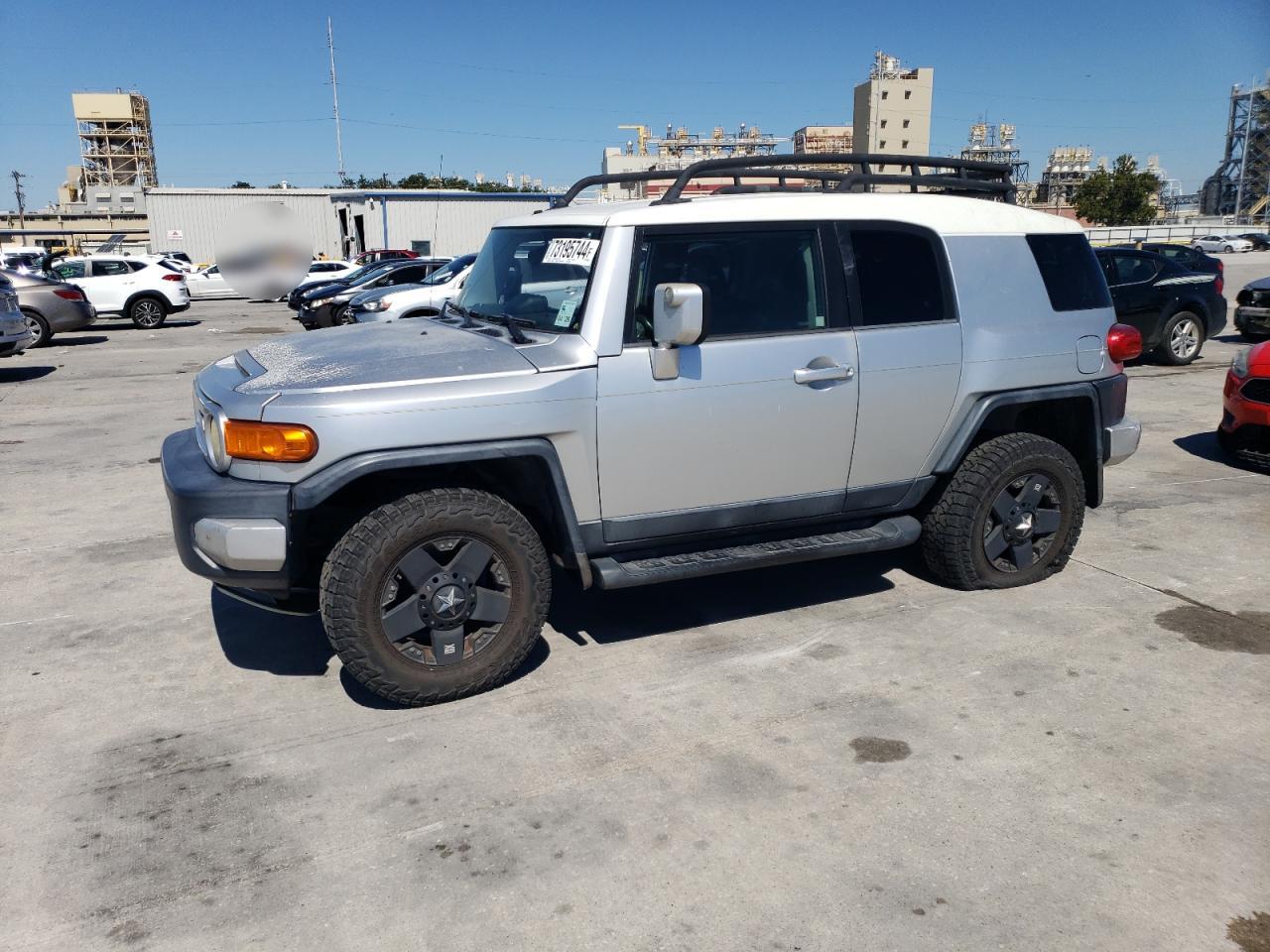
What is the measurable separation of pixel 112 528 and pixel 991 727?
5365 millimetres

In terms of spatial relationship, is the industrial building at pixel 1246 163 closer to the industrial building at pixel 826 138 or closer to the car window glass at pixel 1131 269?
the industrial building at pixel 826 138

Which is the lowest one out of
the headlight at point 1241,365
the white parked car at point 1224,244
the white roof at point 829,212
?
the headlight at point 1241,365

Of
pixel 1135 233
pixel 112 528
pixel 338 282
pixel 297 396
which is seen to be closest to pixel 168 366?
pixel 338 282

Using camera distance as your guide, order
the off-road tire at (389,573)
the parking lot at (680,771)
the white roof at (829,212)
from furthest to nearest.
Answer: the white roof at (829,212) → the off-road tire at (389,573) → the parking lot at (680,771)

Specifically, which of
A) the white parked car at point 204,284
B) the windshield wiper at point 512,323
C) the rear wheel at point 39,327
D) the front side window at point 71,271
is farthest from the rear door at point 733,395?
the white parked car at point 204,284

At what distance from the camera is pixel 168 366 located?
14.6 meters

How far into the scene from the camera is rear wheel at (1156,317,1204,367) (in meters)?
12.8

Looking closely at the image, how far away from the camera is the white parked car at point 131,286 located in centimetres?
2167

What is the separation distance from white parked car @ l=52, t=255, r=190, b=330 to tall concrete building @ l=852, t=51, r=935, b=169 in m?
102

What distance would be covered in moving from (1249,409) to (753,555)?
5038mm

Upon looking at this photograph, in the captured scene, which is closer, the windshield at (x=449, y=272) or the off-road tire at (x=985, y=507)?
the off-road tire at (x=985, y=507)

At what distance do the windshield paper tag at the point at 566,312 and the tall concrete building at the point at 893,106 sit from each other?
116664 millimetres

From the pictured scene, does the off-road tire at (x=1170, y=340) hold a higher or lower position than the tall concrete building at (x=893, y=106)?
lower

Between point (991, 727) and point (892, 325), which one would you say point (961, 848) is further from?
point (892, 325)
